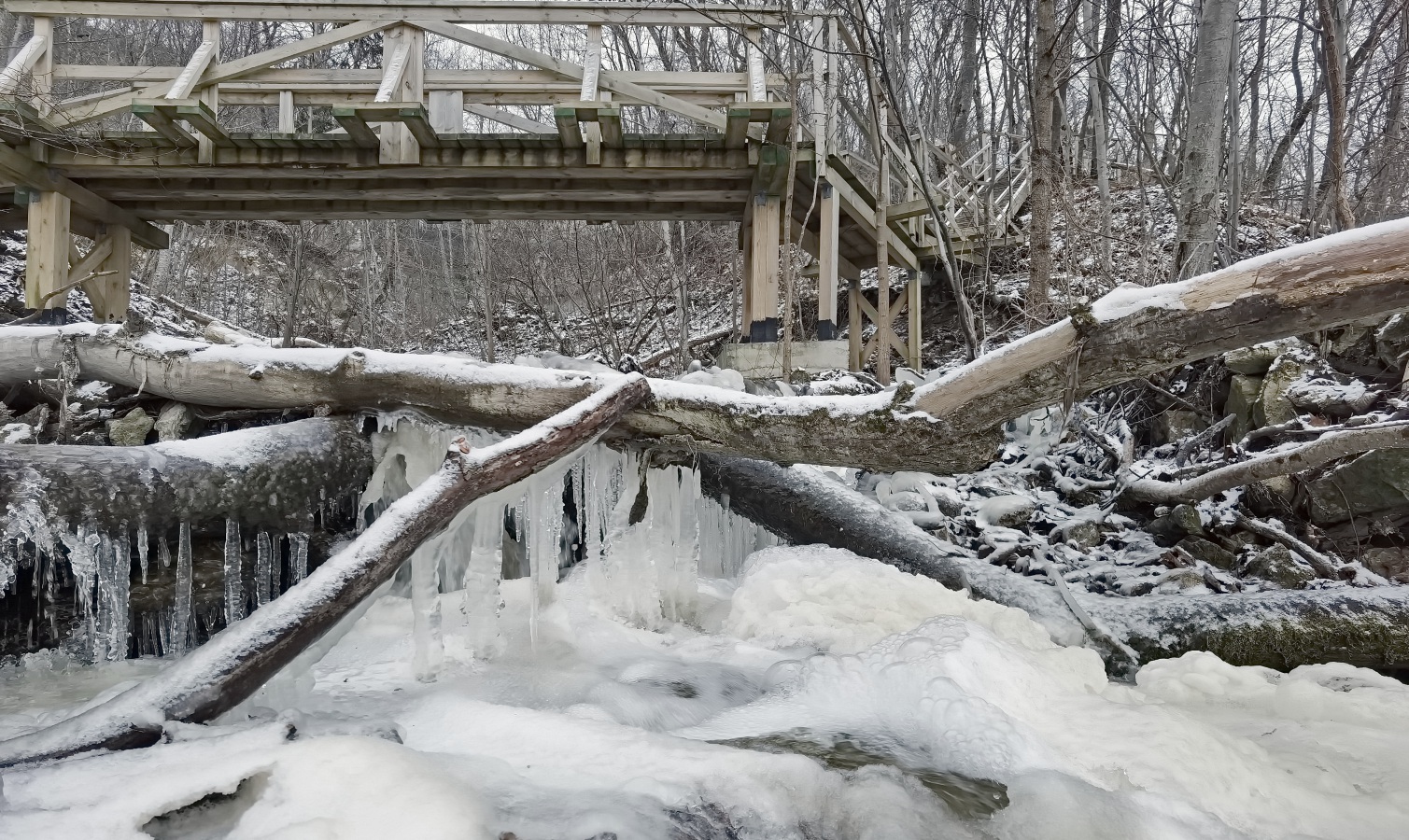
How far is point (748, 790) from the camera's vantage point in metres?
1.85

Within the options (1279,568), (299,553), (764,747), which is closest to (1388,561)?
(1279,568)

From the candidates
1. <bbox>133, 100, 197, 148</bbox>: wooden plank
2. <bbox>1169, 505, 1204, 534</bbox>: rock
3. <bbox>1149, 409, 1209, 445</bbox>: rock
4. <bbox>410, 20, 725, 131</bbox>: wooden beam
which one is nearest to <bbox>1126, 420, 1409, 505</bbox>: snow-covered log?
<bbox>1169, 505, 1204, 534</bbox>: rock

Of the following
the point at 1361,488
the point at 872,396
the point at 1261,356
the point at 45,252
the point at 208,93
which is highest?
the point at 208,93

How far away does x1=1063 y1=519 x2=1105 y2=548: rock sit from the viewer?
513 centimetres

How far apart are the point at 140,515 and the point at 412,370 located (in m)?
1.19

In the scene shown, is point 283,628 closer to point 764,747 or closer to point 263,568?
point 764,747

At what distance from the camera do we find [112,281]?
24.4 ft

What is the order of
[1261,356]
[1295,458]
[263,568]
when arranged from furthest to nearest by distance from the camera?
[1261,356]
[1295,458]
[263,568]

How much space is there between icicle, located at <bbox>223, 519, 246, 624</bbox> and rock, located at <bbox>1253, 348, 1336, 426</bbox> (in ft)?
19.8

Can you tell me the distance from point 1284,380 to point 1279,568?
1651 millimetres

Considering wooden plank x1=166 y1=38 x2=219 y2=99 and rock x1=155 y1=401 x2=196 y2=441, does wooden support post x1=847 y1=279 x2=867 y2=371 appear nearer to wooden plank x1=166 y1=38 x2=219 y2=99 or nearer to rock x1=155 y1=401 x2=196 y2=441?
wooden plank x1=166 y1=38 x2=219 y2=99

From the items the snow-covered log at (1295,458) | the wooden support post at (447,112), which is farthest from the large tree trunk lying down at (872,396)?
the wooden support post at (447,112)

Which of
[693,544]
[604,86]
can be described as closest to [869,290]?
[604,86]

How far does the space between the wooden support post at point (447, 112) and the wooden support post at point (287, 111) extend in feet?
4.10
